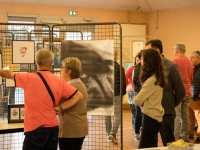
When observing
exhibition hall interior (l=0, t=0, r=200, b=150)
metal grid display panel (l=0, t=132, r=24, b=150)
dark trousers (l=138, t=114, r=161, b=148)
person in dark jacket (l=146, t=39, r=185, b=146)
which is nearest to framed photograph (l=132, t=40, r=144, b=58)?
exhibition hall interior (l=0, t=0, r=200, b=150)

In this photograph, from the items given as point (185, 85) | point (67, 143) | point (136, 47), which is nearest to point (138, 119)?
point (185, 85)

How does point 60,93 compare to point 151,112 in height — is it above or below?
above

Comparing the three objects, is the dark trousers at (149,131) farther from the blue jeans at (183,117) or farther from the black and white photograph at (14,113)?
the blue jeans at (183,117)

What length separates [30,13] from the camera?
27.8 ft


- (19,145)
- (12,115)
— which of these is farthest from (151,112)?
(19,145)

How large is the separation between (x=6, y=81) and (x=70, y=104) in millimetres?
1035

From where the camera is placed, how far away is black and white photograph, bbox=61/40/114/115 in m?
3.92

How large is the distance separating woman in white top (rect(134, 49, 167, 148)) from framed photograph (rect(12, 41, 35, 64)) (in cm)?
122

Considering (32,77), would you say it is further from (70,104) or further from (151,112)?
(151,112)

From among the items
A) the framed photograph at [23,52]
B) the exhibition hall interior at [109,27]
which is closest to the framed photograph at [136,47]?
the exhibition hall interior at [109,27]

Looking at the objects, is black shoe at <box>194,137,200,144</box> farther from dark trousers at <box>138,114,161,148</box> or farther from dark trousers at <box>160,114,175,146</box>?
dark trousers at <box>138,114,161,148</box>

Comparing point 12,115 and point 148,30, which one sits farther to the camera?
point 148,30

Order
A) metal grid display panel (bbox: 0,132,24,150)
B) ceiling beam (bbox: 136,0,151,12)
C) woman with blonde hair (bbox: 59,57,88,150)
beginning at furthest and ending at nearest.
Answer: ceiling beam (bbox: 136,0,151,12) → metal grid display panel (bbox: 0,132,24,150) → woman with blonde hair (bbox: 59,57,88,150)

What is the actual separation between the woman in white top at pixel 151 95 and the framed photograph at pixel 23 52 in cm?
122
